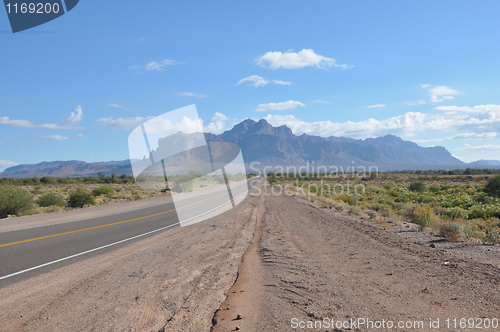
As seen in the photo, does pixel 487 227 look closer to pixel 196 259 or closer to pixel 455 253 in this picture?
pixel 455 253

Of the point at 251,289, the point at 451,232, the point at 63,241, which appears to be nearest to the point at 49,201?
the point at 63,241

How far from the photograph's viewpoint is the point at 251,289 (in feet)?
19.7

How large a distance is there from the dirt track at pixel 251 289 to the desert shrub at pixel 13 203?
14599 mm

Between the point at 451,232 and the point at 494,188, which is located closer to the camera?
the point at 451,232

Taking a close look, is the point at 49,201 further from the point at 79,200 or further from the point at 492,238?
the point at 492,238

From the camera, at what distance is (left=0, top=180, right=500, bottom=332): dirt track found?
468 centimetres

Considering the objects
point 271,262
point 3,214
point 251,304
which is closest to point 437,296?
point 251,304

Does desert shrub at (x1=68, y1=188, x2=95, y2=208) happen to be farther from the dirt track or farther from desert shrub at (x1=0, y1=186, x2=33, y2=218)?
the dirt track

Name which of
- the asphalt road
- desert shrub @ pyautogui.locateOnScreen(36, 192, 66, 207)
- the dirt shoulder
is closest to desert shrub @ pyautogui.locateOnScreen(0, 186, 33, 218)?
desert shrub @ pyautogui.locateOnScreen(36, 192, 66, 207)

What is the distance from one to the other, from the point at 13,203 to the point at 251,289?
797 inches

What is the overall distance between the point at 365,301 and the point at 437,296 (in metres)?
1.25

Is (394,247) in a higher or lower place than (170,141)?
lower

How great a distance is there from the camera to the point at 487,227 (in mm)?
13445

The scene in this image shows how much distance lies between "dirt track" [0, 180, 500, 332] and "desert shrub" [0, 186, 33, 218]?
14599mm
